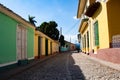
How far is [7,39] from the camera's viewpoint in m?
12.5

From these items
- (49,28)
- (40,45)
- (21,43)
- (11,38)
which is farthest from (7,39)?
(49,28)

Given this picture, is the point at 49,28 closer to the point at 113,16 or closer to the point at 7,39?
the point at 113,16

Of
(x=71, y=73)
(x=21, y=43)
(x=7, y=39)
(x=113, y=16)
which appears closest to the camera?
(x=71, y=73)

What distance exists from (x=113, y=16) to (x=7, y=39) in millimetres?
7534

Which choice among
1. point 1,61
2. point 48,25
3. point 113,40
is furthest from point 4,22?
point 48,25

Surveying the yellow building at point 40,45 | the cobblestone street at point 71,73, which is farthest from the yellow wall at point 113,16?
the yellow building at point 40,45

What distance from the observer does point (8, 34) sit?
1267cm

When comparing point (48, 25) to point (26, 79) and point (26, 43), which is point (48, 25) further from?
point (26, 79)

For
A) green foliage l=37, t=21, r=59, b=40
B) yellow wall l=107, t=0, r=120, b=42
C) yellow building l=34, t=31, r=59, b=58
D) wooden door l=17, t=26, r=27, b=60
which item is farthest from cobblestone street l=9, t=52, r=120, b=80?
green foliage l=37, t=21, r=59, b=40

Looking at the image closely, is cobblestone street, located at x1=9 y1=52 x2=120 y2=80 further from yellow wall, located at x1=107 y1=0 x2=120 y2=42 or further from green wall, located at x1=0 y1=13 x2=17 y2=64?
yellow wall, located at x1=107 y1=0 x2=120 y2=42

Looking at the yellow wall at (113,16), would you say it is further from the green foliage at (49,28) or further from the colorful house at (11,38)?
the green foliage at (49,28)

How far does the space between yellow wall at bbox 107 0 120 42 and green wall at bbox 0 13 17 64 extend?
21.2ft

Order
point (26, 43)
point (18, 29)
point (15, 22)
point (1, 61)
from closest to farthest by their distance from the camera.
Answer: point (1, 61) < point (15, 22) < point (18, 29) < point (26, 43)

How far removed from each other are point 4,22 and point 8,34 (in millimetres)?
893
